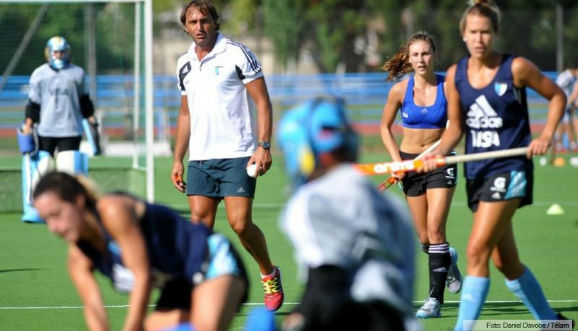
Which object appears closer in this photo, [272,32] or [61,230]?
[61,230]

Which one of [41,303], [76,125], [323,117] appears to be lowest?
[41,303]

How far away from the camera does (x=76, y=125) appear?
1403 cm

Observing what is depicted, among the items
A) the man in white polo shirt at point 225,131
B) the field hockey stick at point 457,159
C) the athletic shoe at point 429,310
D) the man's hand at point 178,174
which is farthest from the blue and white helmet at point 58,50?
the field hockey stick at point 457,159

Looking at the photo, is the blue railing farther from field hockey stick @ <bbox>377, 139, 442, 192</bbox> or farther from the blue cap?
the blue cap

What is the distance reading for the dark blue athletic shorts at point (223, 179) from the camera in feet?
27.0

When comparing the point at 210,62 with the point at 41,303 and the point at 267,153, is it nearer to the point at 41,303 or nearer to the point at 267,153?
the point at 267,153

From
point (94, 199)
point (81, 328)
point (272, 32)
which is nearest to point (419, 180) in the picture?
point (81, 328)

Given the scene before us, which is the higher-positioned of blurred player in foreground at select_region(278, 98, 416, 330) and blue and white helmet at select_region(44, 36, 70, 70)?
blue and white helmet at select_region(44, 36, 70, 70)

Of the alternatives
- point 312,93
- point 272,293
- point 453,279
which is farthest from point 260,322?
point 312,93

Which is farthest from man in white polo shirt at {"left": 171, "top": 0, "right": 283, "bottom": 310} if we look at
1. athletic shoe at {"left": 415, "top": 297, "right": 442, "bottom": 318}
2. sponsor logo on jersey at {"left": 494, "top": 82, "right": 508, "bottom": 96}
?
sponsor logo on jersey at {"left": 494, "top": 82, "right": 508, "bottom": 96}

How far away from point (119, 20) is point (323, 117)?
2147cm

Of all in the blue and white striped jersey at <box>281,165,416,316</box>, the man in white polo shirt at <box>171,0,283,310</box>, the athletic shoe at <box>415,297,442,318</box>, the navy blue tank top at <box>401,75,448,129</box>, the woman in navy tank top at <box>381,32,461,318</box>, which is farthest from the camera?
the navy blue tank top at <box>401,75,448,129</box>

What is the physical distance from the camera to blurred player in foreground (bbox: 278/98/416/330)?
412 cm

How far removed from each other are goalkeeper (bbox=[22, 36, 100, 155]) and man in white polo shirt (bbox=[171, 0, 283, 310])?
19.0ft
